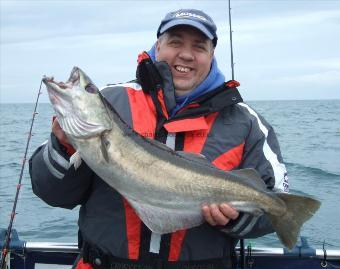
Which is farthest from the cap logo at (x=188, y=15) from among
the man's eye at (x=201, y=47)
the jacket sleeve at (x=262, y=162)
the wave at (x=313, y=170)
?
the wave at (x=313, y=170)

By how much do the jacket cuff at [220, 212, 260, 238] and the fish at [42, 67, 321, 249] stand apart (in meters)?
0.09

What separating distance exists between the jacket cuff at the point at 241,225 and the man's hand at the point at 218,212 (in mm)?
123

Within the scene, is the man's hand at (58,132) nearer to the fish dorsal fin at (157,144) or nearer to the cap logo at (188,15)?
the fish dorsal fin at (157,144)

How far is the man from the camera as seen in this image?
157 inches

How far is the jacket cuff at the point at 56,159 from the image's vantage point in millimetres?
3861

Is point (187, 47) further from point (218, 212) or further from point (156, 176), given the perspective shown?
point (218, 212)

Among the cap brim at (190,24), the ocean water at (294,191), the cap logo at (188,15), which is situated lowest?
the ocean water at (294,191)

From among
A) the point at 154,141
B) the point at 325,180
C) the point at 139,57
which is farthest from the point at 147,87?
the point at 325,180

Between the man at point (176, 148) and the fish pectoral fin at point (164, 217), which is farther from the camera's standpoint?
the man at point (176, 148)

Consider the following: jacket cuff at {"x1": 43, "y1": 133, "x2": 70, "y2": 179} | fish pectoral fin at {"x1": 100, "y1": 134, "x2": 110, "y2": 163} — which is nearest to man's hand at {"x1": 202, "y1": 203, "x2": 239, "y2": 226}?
fish pectoral fin at {"x1": 100, "y1": 134, "x2": 110, "y2": 163}

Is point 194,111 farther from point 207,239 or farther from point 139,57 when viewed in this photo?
point 207,239

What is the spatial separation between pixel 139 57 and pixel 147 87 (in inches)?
11.2

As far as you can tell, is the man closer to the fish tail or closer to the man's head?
the man's head

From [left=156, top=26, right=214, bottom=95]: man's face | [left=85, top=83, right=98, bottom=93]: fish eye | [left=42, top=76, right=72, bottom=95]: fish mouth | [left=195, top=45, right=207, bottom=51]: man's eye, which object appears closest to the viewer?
[left=42, top=76, right=72, bottom=95]: fish mouth
